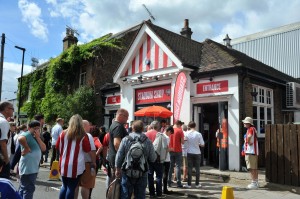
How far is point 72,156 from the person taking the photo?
190 inches

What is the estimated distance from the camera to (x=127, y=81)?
15789 mm

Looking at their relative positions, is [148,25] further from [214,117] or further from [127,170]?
[127,170]

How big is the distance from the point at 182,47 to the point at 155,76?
210 cm

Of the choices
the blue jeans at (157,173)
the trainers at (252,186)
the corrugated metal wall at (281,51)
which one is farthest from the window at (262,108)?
the corrugated metal wall at (281,51)

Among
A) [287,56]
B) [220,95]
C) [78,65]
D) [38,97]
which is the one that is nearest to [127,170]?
[220,95]

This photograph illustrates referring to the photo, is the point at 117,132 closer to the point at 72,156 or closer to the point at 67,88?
the point at 72,156

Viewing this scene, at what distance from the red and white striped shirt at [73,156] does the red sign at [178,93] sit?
7996mm

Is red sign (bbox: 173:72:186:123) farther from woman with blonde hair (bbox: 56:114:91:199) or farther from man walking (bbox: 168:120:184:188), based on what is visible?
woman with blonde hair (bbox: 56:114:91:199)

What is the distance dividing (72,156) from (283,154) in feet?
20.6

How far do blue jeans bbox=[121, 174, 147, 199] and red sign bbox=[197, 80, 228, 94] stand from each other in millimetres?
7419

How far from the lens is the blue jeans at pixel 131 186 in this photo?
501 cm

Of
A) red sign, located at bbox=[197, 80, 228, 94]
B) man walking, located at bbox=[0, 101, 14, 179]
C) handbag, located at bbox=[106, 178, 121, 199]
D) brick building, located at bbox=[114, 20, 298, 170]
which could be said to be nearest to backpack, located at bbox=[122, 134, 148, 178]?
handbag, located at bbox=[106, 178, 121, 199]

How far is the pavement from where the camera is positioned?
772 centimetres

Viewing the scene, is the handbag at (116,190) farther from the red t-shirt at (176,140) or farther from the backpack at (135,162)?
the red t-shirt at (176,140)
